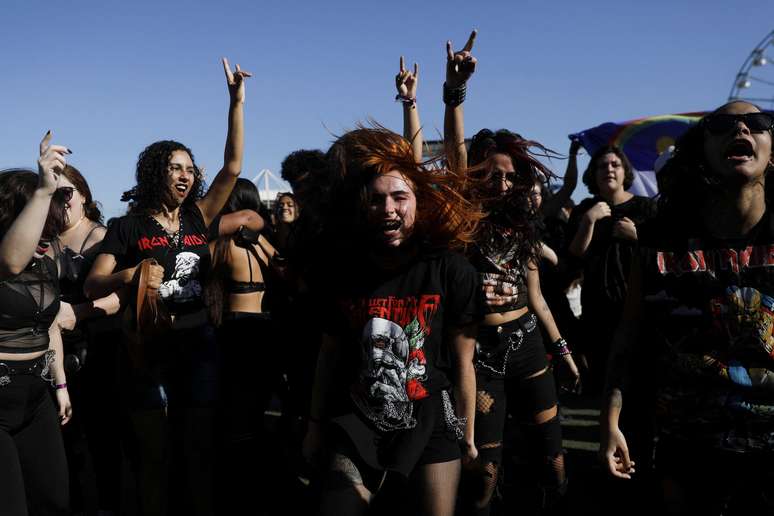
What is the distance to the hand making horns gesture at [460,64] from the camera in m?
3.61

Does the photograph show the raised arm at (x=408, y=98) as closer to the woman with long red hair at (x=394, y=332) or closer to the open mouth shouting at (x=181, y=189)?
the woman with long red hair at (x=394, y=332)

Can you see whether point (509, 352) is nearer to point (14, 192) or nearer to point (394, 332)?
point (394, 332)

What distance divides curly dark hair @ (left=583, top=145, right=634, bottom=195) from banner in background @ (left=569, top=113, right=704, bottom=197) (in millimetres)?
4386

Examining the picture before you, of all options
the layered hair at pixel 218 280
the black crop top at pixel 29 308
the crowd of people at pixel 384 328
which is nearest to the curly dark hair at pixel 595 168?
the crowd of people at pixel 384 328

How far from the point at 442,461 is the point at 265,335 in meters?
2.14

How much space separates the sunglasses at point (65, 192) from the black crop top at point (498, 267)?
2122 mm

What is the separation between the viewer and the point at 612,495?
507 cm

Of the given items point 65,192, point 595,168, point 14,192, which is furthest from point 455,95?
point 595,168

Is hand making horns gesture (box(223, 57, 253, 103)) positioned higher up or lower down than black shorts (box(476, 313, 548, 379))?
higher up

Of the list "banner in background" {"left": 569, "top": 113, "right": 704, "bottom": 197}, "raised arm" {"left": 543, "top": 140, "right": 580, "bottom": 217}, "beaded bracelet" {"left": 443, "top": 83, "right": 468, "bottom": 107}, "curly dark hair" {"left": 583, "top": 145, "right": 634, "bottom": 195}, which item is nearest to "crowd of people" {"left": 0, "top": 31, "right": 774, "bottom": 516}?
"beaded bracelet" {"left": 443, "top": 83, "right": 468, "bottom": 107}

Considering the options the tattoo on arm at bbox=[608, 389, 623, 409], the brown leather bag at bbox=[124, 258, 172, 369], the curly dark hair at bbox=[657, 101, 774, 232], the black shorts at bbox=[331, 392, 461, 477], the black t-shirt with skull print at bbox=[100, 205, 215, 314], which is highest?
the curly dark hair at bbox=[657, 101, 774, 232]

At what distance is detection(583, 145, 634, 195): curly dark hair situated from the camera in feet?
18.6

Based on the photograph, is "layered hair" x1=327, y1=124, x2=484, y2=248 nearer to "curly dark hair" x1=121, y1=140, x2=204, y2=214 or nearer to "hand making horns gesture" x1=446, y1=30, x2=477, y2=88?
"hand making horns gesture" x1=446, y1=30, x2=477, y2=88

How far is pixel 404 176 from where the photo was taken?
118 inches
